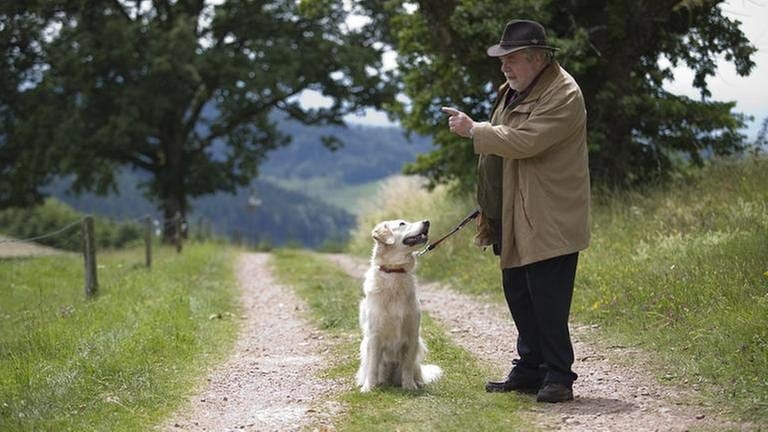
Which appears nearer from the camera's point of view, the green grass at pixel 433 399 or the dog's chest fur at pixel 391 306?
the green grass at pixel 433 399

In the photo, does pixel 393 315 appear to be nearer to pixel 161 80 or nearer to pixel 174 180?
pixel 161 80

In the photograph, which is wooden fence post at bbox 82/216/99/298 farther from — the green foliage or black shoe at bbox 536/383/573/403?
the green foliage

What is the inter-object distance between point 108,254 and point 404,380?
1791 cm

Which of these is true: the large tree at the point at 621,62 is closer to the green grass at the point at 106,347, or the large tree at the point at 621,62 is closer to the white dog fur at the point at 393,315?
the green grass at the point at 106,347

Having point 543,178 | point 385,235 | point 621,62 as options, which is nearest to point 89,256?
point 385,235

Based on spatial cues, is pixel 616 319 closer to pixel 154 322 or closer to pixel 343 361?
pixel 343 361

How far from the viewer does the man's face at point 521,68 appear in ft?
21.3

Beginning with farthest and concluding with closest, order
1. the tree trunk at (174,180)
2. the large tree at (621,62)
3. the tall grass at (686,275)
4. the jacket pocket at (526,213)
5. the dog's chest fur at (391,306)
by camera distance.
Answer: the tree trunk at (174,180)
the large tree at (621,62)
the dog's chest fur at (391,306)
the tall grass at (686,275)
the jacket pocket at (526,213)

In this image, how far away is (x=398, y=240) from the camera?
7.33 m

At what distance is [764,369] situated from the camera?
6504mm

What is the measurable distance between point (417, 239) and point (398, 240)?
6.2 inches

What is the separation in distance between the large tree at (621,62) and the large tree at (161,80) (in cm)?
1103

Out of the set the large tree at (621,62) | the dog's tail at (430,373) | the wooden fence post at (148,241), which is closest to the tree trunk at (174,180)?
the wooden fence post at (148,241)

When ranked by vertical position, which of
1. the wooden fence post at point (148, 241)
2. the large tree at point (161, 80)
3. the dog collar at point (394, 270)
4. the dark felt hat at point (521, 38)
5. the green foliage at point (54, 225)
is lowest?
the green foliage at point (54, 225)
